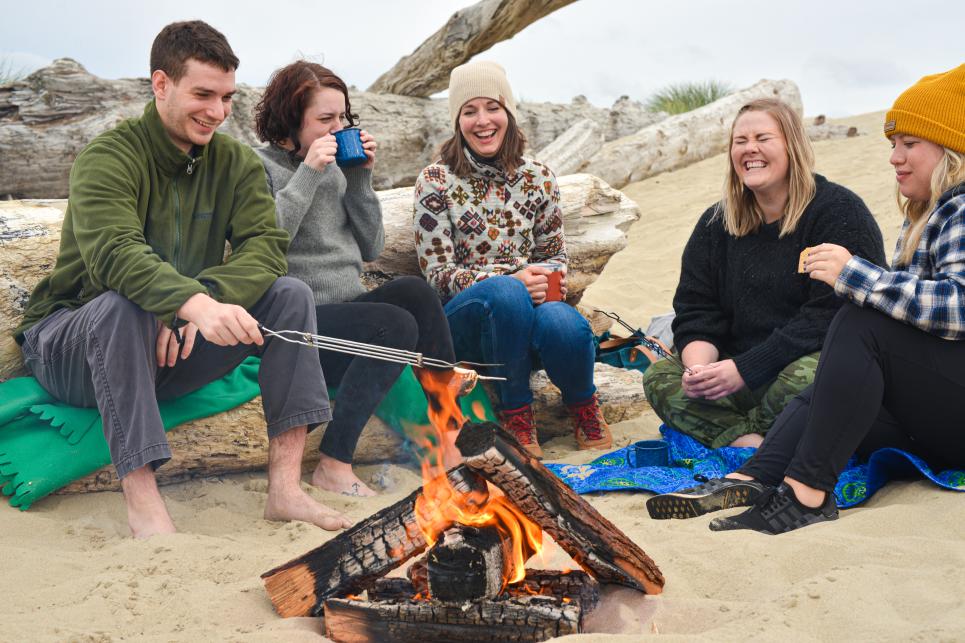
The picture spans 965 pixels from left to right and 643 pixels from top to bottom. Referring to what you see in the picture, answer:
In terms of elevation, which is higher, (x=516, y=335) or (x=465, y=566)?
(x=516, y=335)

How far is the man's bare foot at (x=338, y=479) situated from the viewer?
359cm

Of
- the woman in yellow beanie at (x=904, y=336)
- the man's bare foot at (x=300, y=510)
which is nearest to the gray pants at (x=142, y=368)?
the man's bare foot at (x=300, y=510)

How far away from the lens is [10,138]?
655 centimetres

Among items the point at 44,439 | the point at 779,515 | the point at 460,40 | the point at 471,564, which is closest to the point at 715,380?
the point at 779,515

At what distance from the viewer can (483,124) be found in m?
4.35

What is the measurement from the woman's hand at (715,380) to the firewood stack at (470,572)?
1.58 metres

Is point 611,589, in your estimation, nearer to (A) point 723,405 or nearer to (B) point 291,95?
(A) point 723,405

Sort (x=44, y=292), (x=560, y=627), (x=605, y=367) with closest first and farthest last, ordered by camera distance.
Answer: (x=560, y=627) < (x=44, y=292) < (x=605, y=367)

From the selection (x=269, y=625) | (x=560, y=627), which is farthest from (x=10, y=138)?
(x=560, y=627)

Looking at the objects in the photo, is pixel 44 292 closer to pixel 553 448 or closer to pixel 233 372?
pixel 233 372

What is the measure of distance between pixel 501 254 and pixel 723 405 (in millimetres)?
1261

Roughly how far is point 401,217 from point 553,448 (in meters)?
1.44

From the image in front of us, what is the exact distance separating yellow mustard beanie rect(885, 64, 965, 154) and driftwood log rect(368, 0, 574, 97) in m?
5.91

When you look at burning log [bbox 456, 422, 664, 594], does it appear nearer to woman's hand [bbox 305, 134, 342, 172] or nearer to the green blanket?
the green blanket
